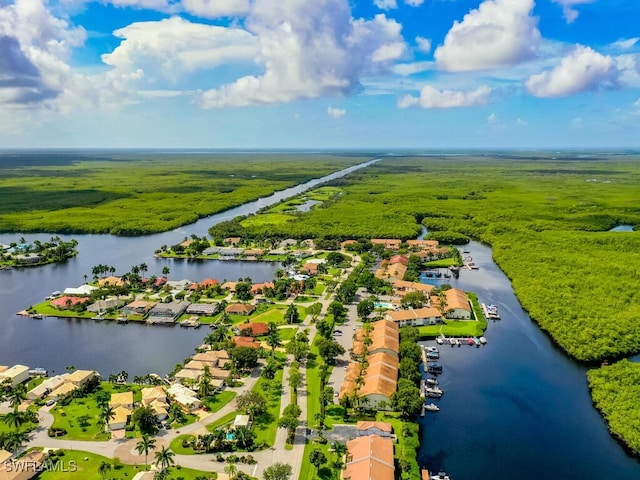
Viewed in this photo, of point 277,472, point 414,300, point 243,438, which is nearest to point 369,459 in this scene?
point 277,472

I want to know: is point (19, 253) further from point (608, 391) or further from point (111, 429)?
point (608, 391)

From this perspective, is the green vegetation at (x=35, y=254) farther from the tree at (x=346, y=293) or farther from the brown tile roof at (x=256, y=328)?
the tree at (x=346, y=293)

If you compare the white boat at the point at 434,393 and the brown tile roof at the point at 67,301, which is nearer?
the white boat at the point at 434,393

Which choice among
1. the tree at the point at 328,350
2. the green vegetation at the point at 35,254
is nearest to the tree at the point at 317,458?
the tree at the point at 328,350

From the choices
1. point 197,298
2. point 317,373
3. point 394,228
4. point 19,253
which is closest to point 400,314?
point 317,373

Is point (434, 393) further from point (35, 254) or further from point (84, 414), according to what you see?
point (35, 254)

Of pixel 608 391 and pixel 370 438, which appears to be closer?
pixel 370 438

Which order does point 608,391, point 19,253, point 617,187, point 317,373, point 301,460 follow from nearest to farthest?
point 301,460, point 608,391, point 317,373, point 19,253, point 617,187
